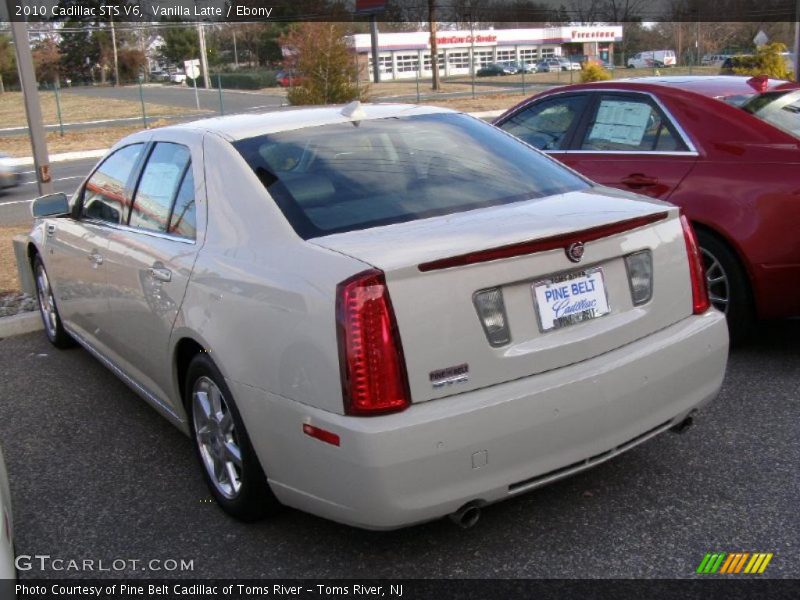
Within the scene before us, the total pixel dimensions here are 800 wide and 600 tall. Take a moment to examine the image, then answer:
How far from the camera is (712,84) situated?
5547 mm

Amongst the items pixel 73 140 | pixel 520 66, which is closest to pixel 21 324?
pixel 73 140

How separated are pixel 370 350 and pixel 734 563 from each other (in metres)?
1.48

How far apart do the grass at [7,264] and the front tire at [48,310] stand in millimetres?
1656

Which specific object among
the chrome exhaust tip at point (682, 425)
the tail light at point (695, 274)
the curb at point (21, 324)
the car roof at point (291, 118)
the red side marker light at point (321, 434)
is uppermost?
the car roof at point (291, 118)

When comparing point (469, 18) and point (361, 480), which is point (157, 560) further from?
point (469, 18)

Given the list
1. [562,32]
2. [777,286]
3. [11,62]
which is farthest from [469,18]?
[777,286]

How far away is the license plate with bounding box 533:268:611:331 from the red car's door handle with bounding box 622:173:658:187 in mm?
2327

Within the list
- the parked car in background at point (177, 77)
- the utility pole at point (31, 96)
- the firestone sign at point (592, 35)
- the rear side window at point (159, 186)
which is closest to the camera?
the rear side window at point (159, 186)

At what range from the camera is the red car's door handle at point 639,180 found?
5238mm

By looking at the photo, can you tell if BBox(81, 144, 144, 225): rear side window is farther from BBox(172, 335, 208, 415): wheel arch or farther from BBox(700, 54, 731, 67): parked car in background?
BBox(700, 54, 731, 67): parked car in background

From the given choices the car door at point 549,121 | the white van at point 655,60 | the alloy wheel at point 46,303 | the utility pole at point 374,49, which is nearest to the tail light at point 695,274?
the car door at point 549,121

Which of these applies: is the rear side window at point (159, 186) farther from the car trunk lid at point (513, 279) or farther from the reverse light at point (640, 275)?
the reverse light at point (640, 275)

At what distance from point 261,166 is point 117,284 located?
1.20m

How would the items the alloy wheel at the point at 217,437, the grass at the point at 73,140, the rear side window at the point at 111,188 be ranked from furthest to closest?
1. the grass at the point at 73,140
2. the rear side window at the point at 111,188
3. the alloy wheel at the point at 217,437
